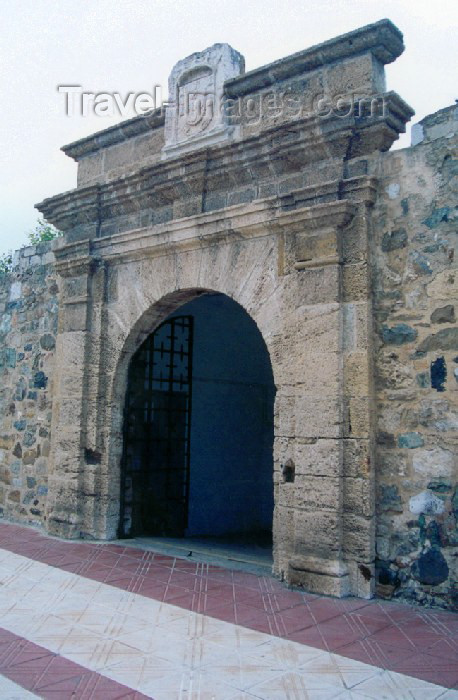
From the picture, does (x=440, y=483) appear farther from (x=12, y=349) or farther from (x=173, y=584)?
(x=12, y=349)

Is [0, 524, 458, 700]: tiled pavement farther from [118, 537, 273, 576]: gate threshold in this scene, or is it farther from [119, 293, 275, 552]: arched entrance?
[119, 293, 275, 552]: arched entrance

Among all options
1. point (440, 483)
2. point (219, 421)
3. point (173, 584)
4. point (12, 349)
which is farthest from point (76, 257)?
point (440, 483)

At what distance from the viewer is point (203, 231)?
193 inches

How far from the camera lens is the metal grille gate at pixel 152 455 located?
568cm

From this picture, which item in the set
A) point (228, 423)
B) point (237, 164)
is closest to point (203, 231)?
point (237, 164)

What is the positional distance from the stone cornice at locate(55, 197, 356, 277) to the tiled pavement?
2436mm

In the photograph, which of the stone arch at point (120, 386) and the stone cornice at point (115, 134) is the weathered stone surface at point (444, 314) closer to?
the stone arch at point (120, 386)

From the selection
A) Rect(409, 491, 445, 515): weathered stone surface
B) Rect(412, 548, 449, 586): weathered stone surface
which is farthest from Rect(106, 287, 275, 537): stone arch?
Rect(412, 548, 449, 586): weathered stone surface

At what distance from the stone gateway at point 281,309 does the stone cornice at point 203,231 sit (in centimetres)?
2

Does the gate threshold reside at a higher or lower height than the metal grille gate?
lower

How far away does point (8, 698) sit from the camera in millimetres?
2447

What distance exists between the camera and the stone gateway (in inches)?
152

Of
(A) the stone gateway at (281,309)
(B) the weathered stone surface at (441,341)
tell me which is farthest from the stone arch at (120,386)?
(B) the weathered stone surface at (441,341)

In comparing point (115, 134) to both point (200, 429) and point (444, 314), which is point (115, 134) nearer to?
point (200, 429)
